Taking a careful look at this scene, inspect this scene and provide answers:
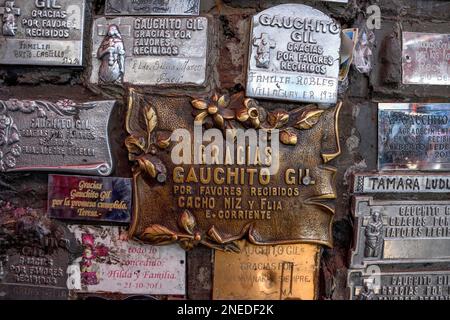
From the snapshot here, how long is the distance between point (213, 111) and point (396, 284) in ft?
5.15

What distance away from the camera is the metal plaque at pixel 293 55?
7.82ft

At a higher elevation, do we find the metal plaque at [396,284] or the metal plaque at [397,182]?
the metal plaque at [397,182]

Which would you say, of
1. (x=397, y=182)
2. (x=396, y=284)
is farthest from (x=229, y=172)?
(x=396, y=284)

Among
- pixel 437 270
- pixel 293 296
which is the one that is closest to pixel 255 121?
pixel 293 296

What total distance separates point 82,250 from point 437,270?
2232 mm

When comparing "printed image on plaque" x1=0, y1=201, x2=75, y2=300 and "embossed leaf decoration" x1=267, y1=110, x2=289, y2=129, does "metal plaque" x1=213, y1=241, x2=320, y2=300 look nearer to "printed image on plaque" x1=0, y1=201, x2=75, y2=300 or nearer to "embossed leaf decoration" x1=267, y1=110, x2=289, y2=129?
"embossed leaf decoration" x1=267, y1=110, x2=289, y2=129

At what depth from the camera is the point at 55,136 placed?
2.46 meters

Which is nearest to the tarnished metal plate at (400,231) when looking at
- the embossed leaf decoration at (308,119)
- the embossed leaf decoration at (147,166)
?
the embossed leaf decoration at (308,119)

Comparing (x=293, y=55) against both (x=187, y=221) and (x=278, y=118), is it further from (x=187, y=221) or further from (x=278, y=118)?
(x=187, y=221)

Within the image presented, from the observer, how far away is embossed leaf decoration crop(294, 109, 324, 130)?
240 cm

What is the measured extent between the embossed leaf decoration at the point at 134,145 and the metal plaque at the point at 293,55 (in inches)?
27.6

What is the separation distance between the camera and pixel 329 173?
244 cm

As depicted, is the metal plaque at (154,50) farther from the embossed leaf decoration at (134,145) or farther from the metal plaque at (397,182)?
the metal plaque at (397,182)

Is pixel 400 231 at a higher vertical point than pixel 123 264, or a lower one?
higher
